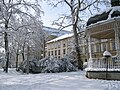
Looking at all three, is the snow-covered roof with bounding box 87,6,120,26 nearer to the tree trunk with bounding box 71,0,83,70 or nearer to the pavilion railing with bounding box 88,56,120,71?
the pavilion railing with bounding box 88,56,120,71

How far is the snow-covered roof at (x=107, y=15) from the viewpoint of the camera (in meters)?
14.5

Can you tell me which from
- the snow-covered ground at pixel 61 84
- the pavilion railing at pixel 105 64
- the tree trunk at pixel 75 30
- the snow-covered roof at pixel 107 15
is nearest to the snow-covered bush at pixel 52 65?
the tree trunk at pixel 75 30

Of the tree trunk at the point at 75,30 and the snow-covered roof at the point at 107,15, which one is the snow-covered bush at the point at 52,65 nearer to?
the tree trunk at the point at 75,30

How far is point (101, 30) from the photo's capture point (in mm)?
16297

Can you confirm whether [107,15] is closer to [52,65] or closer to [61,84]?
[61,84]

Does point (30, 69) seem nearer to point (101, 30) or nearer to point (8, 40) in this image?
point (8, 40)

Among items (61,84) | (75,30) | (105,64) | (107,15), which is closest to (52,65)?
(75,30)

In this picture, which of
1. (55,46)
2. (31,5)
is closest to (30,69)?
(31,5)

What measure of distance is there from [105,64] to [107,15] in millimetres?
3484

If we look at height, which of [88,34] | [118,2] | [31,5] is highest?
[31,5]

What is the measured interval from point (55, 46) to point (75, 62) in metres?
47.3

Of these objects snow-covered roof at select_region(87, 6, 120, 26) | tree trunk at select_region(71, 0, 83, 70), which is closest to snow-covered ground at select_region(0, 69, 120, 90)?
snow-covered roof at select_region(87, 6, 120, 26)

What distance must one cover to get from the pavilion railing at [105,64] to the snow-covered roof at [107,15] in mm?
2861

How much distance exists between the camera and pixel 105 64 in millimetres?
14492
